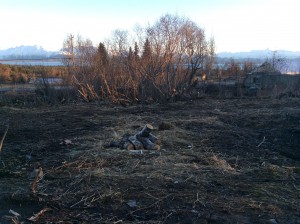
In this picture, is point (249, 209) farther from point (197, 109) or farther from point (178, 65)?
point (178, 65)

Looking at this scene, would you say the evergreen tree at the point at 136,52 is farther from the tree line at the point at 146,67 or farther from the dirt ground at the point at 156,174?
the dirt ground at the point at 156,174

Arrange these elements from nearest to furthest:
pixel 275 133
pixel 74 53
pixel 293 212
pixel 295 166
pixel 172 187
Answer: pixel 293 212 < pixel 172 187 < pixel 295 166 < pixel 275 133 < pixel 74 53

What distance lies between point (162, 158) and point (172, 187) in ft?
4.90

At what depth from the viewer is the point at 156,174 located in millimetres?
5578

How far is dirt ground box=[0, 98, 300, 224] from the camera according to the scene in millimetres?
4254

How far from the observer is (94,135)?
8.78 meters

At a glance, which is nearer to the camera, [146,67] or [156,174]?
[156,174]

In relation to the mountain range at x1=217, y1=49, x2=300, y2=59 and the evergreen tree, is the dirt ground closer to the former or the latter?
the evergreen tree

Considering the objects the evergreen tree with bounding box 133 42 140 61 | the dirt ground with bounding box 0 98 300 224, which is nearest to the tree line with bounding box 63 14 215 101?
the evergreen tree with bounding box 133 42 140 61

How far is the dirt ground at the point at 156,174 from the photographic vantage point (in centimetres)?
425

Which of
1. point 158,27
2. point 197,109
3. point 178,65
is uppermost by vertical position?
point 158,27

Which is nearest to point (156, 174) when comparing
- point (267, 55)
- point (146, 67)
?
point (146, 67)

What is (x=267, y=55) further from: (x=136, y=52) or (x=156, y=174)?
(x=156, y=174)

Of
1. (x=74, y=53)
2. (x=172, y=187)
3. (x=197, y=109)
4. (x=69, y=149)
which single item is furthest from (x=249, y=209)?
(x=74, y=53)
